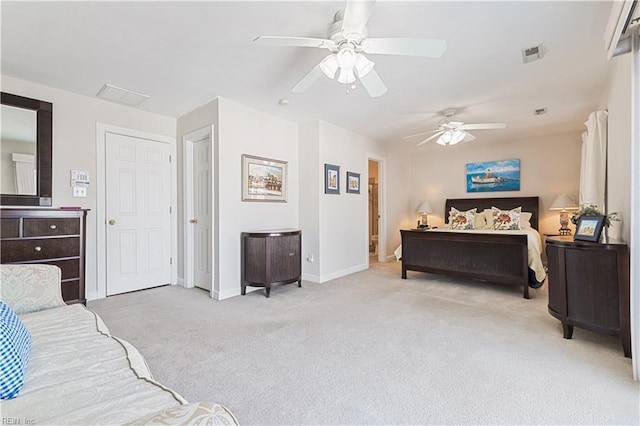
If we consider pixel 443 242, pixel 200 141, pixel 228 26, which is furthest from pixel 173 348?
pixel 443 242

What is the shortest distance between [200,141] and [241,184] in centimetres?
93

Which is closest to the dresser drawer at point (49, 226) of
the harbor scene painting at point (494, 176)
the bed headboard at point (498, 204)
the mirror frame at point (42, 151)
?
the mirror frame at point (42, 151)

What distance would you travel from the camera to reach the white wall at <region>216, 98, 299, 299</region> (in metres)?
3.62

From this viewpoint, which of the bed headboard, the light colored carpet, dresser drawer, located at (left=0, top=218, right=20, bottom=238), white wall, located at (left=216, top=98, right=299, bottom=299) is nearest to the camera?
the light colored carpet

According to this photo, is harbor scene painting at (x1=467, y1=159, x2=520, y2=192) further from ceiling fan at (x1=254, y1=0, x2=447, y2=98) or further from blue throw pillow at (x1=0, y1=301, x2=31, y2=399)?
blue throw pillow at (x1=0, y1=301, x2=31, y2=399)

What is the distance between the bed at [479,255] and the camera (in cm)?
367

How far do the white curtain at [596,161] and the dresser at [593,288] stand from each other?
143 cm

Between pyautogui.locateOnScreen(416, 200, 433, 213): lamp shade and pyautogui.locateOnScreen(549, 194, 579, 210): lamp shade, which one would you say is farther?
pyautogui.locateOnScreen(416, 200, 433, 213): lamp shade

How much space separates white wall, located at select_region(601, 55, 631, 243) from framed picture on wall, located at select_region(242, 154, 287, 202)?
11.9 ft

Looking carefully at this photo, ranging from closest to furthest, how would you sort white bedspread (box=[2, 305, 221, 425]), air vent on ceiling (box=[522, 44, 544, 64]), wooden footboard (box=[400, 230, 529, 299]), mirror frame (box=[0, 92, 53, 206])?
1. white bedspread (box=[2, 305, 221, 425])
2. air vent on ceiling (box=[522, 44, 544, 64])
3. mirror frame (box=[0, 92, 53, 206])
4. wooden footboard (box=[400, 230, 529, 299])

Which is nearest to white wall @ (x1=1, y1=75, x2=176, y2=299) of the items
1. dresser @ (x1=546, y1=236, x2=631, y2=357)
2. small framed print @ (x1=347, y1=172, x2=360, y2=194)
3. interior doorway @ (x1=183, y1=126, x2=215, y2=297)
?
interior doorway @ (x1=183, y1=126, x2=215, y2=297)

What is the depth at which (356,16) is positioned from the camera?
5.65ft

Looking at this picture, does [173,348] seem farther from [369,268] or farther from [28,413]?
[369,268]

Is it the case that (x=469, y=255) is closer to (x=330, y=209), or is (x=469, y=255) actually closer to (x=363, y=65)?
(x=330, y=209)
